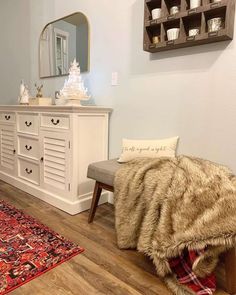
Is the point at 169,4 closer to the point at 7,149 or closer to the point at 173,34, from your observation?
the point at 173,34

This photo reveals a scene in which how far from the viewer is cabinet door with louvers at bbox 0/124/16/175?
2.82 meters

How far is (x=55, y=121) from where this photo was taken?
2.19 meters

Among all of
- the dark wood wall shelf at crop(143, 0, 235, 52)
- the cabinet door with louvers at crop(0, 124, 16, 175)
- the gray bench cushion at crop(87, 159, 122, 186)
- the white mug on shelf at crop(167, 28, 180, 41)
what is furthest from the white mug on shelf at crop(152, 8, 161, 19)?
the cabinet door with louvers at crop(0, 124, 16, 175)

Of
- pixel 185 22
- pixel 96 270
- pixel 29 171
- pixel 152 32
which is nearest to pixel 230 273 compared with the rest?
pixel 96 270

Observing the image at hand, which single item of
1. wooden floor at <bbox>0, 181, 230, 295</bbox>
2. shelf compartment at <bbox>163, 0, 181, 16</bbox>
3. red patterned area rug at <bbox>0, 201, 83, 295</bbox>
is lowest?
wooden floor at <bbox>0, 181, 230, 295</bbox>

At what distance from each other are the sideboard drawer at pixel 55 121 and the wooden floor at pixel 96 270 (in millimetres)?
804

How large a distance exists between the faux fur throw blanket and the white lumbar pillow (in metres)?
0.31

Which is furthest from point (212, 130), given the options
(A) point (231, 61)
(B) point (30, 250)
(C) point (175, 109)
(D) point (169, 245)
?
(B) point (30, 250)

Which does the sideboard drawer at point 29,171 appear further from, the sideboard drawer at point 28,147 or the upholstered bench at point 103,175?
the upholstered bench at point 103,175

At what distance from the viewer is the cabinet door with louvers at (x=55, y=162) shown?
6.98 feet

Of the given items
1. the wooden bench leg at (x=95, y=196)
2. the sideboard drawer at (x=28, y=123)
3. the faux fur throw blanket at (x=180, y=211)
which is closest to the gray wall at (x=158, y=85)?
the faux fur throw blanket at (x=180, y=211)

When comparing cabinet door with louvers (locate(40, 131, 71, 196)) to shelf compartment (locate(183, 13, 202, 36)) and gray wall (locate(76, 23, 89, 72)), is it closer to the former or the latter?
gray wall (locate(76, 23, 89, 72))

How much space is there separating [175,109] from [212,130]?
0.34m

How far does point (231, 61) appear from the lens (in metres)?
1.63
